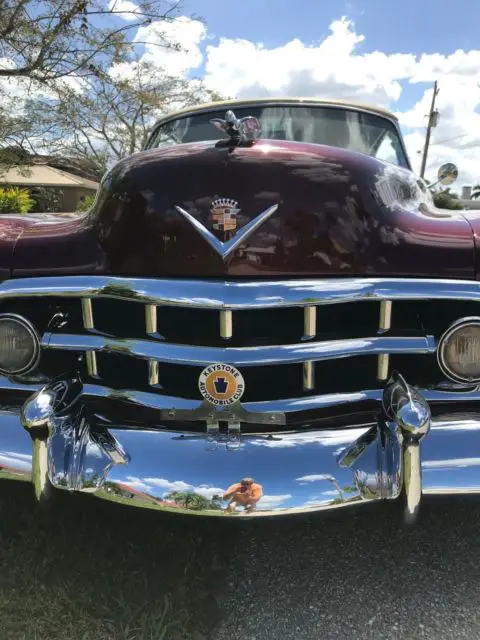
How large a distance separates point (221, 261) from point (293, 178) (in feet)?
1.27

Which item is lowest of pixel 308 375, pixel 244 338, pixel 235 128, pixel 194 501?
pixel 194 501

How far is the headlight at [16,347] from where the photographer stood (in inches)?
81.5

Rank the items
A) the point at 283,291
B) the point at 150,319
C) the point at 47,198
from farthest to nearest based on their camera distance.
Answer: the point at 47,198
the point at 150,319
the point at 283,291

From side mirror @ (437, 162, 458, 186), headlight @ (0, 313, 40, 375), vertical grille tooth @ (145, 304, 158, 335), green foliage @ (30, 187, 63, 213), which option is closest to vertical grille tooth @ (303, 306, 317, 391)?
vertical grille tooth @ (145, 304, 158, 335)

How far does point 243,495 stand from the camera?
1.75 metres

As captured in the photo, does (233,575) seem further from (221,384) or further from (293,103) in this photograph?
(293,103)

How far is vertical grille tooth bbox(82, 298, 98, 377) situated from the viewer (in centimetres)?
207

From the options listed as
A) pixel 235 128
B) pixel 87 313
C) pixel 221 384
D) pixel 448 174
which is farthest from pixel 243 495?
pixel 448 174

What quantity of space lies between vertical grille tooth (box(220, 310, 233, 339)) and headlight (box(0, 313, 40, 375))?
0.66 metres

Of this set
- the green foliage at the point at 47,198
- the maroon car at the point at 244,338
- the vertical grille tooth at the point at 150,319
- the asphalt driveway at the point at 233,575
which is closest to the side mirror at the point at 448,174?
the maroon car at the point at 244,338

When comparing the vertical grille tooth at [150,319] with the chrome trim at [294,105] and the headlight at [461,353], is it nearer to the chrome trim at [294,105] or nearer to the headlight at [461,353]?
the headlight at [461,353]

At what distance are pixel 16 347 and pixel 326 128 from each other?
233cm

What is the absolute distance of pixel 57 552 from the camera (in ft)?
7.61

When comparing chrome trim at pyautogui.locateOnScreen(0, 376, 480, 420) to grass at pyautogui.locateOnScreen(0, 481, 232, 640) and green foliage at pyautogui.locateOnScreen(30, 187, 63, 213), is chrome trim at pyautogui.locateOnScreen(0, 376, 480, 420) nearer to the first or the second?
grass at pyautogui.locateOnScreen(0, 481, 232, 640)
